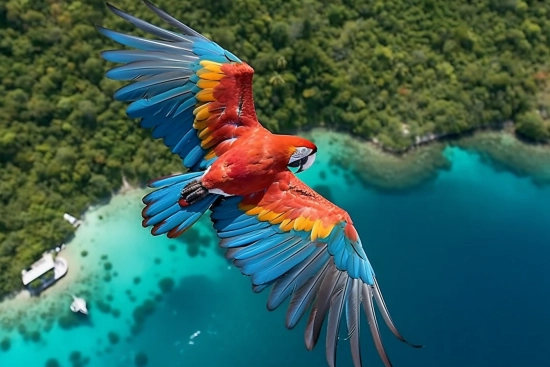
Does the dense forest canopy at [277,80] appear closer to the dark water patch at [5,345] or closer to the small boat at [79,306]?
the dark water patch at [5,345]

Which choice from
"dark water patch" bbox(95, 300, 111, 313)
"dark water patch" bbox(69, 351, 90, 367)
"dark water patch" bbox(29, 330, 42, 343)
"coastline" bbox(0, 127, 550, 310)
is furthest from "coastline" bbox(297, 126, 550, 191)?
"dark water patch" bbox(29, 330, 42, 343)

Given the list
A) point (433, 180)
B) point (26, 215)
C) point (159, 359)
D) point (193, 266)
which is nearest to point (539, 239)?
point (433, 180)

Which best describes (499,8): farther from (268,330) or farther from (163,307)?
(163,307)

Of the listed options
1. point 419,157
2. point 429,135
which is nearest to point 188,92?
Answer: point 419,157

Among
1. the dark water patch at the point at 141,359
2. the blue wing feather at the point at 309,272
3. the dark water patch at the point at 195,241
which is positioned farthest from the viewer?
the dark water patch at the point at 195,241

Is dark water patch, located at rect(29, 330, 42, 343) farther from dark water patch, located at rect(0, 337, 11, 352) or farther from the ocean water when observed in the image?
dark water patch, located at rect(0, 337, 11, 352)

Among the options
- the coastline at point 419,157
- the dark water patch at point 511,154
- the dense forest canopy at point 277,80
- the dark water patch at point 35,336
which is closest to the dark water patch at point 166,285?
the dense forest canopy at point 277,80
